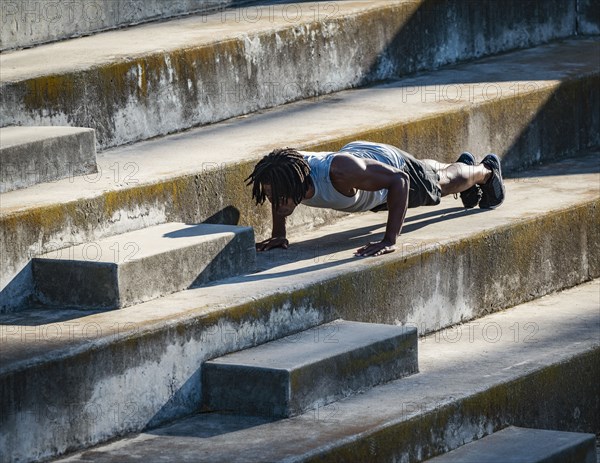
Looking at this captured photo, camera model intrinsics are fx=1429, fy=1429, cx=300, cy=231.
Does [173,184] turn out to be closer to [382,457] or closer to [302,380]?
[302,380]

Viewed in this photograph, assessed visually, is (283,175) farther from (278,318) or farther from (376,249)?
(278,318)

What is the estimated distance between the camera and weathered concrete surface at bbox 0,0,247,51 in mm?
7469

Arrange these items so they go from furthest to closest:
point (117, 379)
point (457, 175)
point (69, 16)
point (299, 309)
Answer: point (69, 16) → point (457, 175) → point (299, 309) → point (117, 379)

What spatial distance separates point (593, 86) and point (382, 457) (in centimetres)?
425

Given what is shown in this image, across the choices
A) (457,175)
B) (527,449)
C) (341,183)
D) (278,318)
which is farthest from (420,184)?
(527,449)

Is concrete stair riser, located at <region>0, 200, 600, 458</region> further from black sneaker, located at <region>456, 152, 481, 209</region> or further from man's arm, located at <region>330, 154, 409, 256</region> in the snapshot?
black sneaker, located at <region>456, 152, 481, 209</region>

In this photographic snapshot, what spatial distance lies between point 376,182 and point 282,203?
42 centimetres

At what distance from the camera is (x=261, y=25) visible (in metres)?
8.06

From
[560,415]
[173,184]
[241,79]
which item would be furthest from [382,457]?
[241,79]

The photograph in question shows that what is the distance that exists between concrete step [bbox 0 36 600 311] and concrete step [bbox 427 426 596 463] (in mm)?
1703

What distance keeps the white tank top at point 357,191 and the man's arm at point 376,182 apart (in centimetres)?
4

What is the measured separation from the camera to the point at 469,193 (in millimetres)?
7102

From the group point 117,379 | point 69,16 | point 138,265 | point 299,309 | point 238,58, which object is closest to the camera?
point 117,379

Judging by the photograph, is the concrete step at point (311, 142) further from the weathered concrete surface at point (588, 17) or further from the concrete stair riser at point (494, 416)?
the concrete stair riser at point (494, 416)
